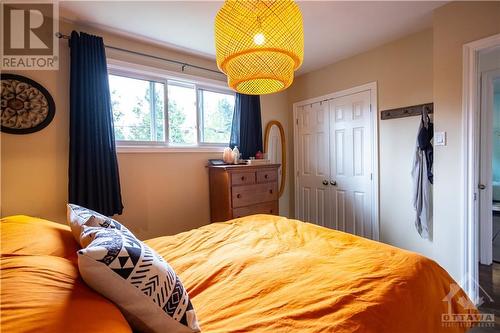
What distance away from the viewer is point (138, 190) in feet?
8.36

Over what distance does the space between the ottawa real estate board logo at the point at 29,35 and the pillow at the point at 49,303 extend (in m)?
2.01

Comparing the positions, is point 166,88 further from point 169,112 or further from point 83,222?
point 83,222

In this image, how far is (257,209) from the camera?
293cm

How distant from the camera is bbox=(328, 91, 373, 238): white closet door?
301cm

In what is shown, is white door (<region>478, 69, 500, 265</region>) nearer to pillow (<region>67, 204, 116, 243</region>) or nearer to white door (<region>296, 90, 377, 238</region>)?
white door (<region>296, 90, 377, 238</region>)

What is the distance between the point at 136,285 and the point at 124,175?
2.02 metres

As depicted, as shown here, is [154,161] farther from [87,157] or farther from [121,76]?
[121,76]

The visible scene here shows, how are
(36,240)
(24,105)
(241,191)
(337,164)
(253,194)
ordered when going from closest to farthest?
(36,240)
(24,105)
(241,191)
(253,194)
(337,164)

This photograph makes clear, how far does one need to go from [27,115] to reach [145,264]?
6.80ft

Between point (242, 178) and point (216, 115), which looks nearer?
point (242, 178)

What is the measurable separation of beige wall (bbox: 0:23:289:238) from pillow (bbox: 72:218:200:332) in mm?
1860

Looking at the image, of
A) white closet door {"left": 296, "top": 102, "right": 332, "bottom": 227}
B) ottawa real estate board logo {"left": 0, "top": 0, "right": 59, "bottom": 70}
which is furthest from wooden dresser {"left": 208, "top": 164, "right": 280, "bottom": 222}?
ottawa real estate board logo {"left": 0, "top": 0, "right": 59, "bottom": 70}

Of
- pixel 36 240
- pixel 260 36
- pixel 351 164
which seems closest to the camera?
pixel 36 240

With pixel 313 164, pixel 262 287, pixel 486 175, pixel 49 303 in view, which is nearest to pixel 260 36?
pixel 262 287
